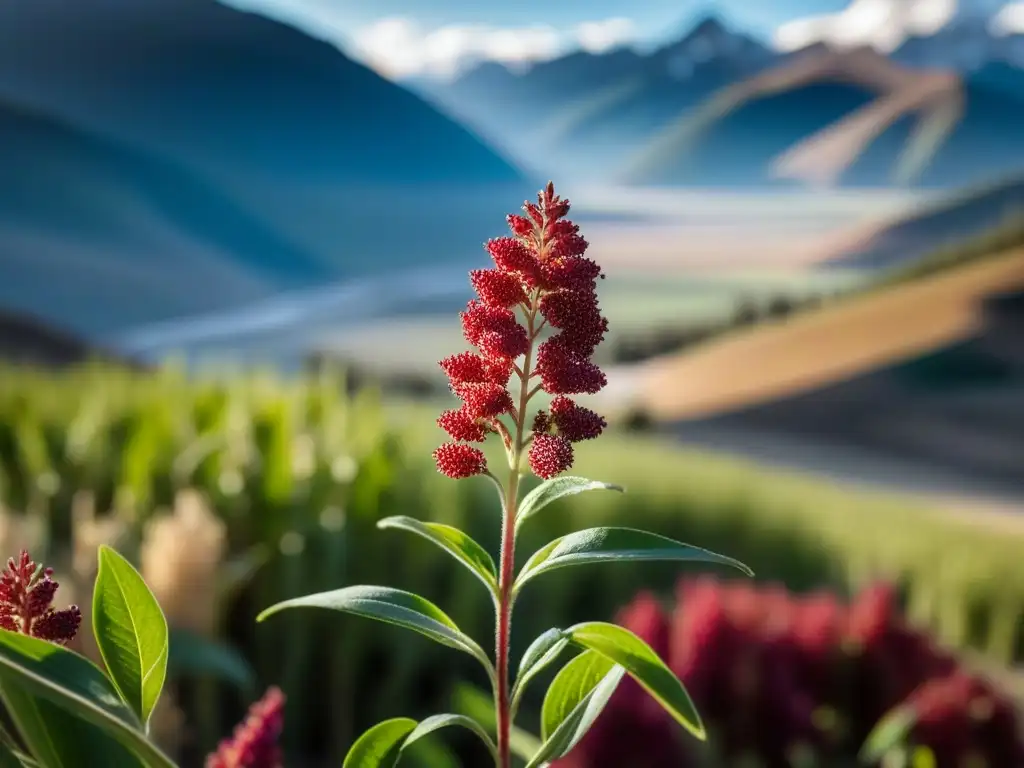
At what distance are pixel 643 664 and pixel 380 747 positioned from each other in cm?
5

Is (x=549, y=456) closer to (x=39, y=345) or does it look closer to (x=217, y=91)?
(x=217, y=91)

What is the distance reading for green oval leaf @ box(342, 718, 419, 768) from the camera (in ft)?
0.59

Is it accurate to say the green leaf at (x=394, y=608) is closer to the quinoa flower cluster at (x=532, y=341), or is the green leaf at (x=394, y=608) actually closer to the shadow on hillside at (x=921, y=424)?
the quinoa flower cluster at (x=532, y=341)

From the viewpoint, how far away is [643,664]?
0.52ft

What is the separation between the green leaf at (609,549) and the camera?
0.16 meters

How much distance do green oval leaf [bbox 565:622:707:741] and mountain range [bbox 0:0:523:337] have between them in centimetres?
294

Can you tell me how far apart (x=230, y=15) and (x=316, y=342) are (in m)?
1.06

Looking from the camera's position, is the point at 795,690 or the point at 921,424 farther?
the point at 921,424

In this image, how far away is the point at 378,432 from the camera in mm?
1494

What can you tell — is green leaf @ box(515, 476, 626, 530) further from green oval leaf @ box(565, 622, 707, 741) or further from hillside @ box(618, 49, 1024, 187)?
hillside @ box(618, 49, 1024, 187)

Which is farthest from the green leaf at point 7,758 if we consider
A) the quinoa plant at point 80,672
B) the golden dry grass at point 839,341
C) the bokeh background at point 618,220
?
the golden dry grass at point 839,341

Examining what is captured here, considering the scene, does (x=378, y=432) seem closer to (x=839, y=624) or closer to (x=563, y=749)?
(x=839, y=624)

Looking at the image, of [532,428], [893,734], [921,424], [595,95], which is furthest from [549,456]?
[595,95]

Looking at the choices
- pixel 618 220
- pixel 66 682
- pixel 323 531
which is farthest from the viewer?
pixel 618 220
